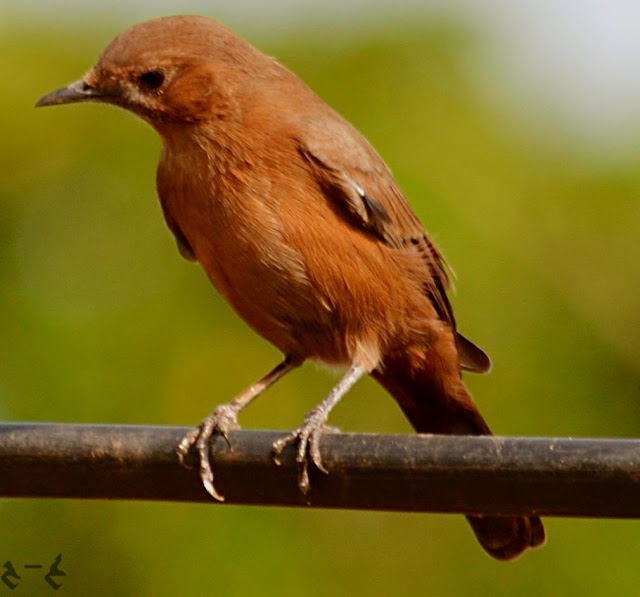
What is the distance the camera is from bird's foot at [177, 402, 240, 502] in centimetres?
436

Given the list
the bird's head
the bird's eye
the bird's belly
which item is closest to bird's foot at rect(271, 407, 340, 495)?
the bird's belly

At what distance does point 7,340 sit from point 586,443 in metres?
3.40

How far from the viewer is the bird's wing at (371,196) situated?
5.92 meters

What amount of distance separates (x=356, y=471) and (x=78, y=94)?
8.49 ft

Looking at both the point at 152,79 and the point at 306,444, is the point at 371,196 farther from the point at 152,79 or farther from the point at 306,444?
the point at 306,444

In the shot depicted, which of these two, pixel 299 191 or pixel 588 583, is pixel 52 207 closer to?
pixel 299 191

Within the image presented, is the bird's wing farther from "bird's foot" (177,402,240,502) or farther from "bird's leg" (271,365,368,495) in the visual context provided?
"bird's foot" (177,402,240,502)

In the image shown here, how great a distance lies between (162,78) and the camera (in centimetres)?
600

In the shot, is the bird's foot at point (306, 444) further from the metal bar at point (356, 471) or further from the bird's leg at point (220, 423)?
the bird's leg at point (220, 423)

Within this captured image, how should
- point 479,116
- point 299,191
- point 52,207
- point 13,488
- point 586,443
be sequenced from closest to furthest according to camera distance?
point 586,443
point 13,488
point 299,191
point 52,207
point 479,116

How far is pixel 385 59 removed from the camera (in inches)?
299

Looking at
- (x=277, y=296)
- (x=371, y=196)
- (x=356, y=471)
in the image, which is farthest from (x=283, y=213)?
(x=356, y=471)

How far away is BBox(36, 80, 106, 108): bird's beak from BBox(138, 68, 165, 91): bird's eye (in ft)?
0.59

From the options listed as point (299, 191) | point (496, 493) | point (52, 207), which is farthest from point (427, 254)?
point (496, 493)
